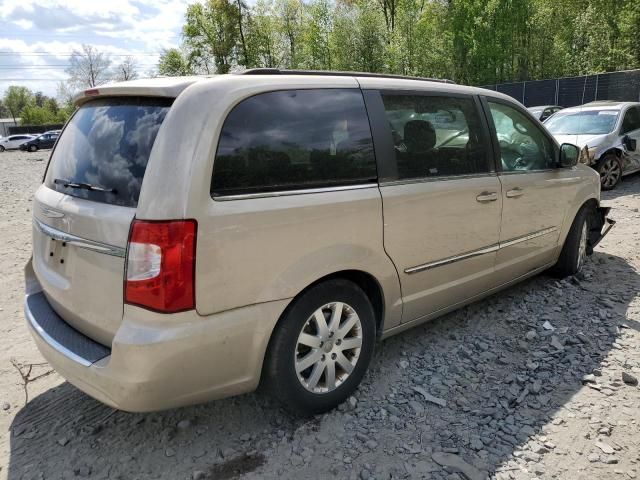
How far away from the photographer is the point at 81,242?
247cm

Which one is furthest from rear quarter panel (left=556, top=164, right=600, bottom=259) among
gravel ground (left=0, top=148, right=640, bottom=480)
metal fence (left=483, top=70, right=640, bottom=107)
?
metal fence (left=483, top=70, right=640, bottom=107)

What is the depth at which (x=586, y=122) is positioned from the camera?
1030 centimetres

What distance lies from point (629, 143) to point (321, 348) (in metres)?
9.32

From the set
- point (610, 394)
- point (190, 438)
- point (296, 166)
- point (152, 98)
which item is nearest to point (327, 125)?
point (296, 166)

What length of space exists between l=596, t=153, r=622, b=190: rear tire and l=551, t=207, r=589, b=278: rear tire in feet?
17.7

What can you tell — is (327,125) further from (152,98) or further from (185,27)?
(185,27)

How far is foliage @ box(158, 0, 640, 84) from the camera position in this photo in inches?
1131

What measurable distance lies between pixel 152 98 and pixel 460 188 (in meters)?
2.03

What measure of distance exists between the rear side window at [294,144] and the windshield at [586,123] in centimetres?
883

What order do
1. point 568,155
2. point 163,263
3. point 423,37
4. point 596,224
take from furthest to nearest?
point 423,37
point 596,224
point 568,155
point 163,263

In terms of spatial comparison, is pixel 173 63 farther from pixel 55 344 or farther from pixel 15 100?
pixel 15 100

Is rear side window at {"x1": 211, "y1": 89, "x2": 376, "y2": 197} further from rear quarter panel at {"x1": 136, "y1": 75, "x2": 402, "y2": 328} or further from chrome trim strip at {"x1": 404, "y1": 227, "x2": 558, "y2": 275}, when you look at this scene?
chrome trim strip at {"x1": 404, "y1": 227, "x2": 558, "y2": 275}

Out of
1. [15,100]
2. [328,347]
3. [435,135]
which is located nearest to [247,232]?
[328,347]

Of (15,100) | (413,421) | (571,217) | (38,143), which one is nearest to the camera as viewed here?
(413,421)
